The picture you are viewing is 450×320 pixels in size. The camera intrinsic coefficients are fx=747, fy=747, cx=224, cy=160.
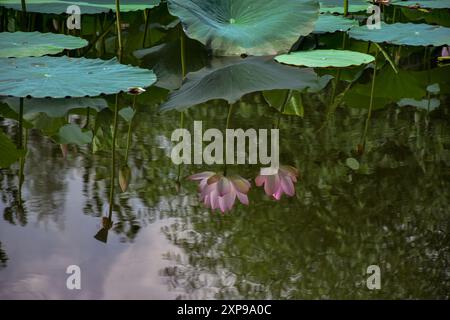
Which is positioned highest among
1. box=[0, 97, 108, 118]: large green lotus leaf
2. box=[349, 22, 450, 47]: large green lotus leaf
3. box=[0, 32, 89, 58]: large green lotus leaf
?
box=[349, 22, 450, 47]: large green lotus leaf

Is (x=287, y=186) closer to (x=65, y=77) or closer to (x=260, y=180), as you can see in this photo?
(x=260, y=180)

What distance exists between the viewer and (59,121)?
231 cm

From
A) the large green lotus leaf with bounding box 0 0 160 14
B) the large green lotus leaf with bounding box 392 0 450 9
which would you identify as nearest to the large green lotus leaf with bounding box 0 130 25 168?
the large green lotus leaf with bounding box 0 0 160 14

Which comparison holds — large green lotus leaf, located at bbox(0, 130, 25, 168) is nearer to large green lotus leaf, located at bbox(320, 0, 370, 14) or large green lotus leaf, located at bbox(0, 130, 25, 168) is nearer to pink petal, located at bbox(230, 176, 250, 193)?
pink petal, located at bbox(230, 176, 250, 193)

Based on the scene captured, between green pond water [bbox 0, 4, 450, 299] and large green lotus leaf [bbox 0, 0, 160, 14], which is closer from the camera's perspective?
green pond water [bbox 0, 4, 450, 299]

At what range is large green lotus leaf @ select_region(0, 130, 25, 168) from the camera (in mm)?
2025

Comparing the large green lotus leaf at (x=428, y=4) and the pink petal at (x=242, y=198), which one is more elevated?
the large green lotus leaf at (x=428, y=4)

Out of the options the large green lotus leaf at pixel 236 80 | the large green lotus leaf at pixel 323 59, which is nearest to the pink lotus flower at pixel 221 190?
the large green lotus leaf at pixel 236 80

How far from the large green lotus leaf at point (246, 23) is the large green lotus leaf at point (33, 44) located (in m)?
0.45

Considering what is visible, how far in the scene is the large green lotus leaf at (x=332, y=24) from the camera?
3.46 meters

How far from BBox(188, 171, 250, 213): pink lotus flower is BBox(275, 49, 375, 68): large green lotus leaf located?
42.6 inches

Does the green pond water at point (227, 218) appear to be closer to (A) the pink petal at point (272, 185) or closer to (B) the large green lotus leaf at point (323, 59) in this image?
(A) the pink petal at point (272, 185)

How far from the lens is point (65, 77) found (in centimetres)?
250

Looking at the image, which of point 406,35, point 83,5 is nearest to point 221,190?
point 406,35
